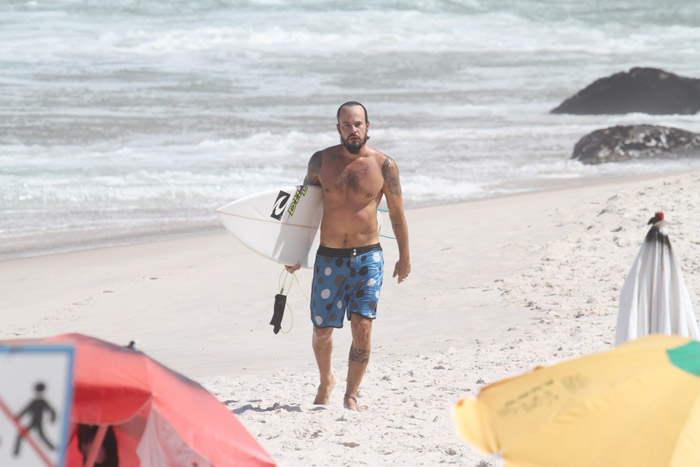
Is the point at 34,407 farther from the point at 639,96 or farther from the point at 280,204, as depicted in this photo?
the point at 639,96

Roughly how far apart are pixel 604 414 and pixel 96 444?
139cm

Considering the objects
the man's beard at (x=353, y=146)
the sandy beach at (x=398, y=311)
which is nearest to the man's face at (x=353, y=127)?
the man's beard at (x=353, y=146)

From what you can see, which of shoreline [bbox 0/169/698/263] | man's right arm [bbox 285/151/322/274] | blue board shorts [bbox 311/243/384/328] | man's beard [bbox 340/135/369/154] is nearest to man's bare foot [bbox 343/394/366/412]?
blue board shorts [bbox 311/243/384/328]

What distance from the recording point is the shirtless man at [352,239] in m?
5.00

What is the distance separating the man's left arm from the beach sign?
3.37 meters

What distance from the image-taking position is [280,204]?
5.48m

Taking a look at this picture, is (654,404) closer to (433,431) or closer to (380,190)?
(433,431)

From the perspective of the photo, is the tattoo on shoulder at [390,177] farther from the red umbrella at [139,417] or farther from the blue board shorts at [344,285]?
the red umbrella at [139,417]

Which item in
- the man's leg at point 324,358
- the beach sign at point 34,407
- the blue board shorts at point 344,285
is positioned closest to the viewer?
the beach sign at point 34,407

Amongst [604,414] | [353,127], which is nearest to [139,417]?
[604,414]

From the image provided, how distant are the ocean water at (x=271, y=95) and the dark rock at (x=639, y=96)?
2.18ft

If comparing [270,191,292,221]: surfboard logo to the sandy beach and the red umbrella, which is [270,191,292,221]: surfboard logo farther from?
the red umbrella

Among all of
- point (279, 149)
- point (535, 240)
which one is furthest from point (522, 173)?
point (535, 240)

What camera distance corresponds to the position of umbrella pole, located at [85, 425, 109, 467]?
8.60ft
